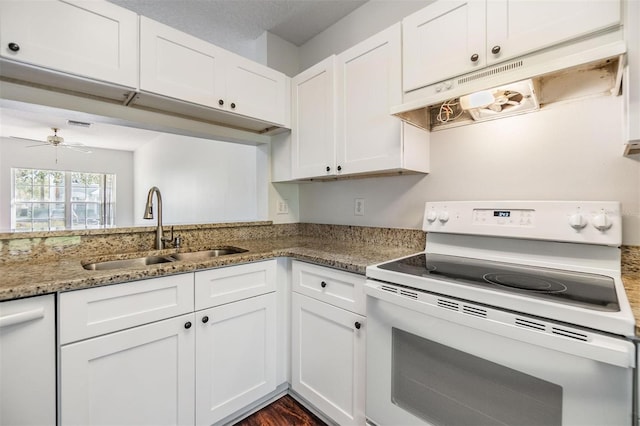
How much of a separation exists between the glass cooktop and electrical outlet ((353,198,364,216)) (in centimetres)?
65

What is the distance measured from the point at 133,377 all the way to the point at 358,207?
148 cm

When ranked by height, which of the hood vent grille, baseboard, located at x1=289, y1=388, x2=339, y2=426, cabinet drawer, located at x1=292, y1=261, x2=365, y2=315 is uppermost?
the hood vent grille

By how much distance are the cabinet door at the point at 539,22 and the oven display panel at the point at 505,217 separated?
2.02 ft

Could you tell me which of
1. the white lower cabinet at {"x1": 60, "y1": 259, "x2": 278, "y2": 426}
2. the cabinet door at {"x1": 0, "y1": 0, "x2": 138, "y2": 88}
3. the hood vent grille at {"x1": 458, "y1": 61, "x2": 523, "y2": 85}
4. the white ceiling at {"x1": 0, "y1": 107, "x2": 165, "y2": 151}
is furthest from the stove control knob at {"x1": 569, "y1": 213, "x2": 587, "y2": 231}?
the white ceiling at {"x1": 0, "y1": 107, "x2": 165, "y2": 151}

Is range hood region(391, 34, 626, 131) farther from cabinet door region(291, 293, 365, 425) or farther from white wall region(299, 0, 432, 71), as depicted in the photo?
cabinet door region(291, 293, 365, 425)

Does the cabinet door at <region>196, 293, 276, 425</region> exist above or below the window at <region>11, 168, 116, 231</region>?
below

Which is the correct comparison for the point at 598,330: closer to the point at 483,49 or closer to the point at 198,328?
the point at 483,49

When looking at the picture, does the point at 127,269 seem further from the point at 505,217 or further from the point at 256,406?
the point at 505,217

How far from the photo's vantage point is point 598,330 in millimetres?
667

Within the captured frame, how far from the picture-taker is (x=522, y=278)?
100cm

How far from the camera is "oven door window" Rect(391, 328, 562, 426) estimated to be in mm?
773

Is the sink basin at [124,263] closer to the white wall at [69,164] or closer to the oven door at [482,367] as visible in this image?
the oven door at [482,367]

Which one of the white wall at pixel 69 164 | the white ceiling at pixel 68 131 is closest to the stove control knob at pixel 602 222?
the white ceiling at pixel 68 131

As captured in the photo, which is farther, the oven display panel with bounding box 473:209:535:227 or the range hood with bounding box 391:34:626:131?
the oven display panel with bounding box 473:209:535:227
